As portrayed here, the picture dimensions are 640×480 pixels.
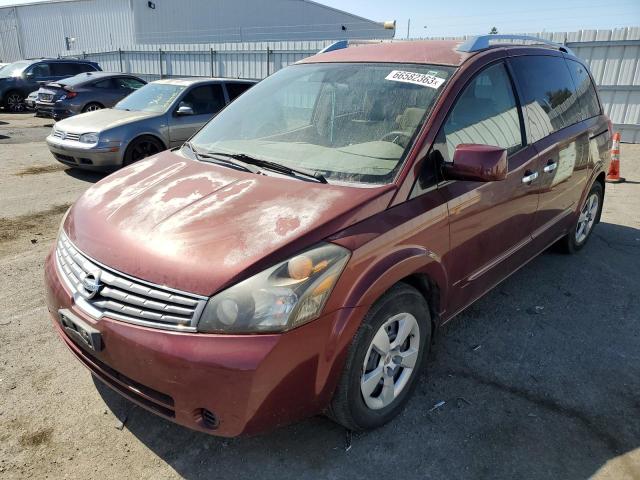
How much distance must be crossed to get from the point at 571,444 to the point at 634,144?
10.8 m

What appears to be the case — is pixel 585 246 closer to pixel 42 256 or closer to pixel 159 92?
pixel 42 256

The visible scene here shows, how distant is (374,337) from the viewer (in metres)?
2.29

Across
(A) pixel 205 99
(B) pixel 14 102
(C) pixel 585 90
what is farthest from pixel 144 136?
(B) pixel 14 102

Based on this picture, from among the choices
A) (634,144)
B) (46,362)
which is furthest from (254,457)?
(634,144)

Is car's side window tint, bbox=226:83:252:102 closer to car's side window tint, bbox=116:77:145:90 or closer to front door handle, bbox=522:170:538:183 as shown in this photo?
car's side window tint, bbox=116:77:145:90

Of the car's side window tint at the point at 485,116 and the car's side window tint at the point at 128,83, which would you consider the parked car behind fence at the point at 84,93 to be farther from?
the car's side window tint at the point at 485,116

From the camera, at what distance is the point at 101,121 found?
25.2 ft

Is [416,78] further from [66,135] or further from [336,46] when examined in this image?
[66,135]

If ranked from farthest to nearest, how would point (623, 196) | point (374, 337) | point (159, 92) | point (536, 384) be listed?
point (159, 92), point (623, 196), point (536, 384), point (374, 337)

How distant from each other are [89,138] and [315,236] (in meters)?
6.46

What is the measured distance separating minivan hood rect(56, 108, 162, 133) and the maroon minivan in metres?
4.65

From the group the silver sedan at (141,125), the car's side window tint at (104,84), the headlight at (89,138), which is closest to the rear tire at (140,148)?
the silver sedan at (141,125)

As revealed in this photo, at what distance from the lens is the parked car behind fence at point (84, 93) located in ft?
40.3

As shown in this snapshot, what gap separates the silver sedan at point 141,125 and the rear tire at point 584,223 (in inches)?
233
